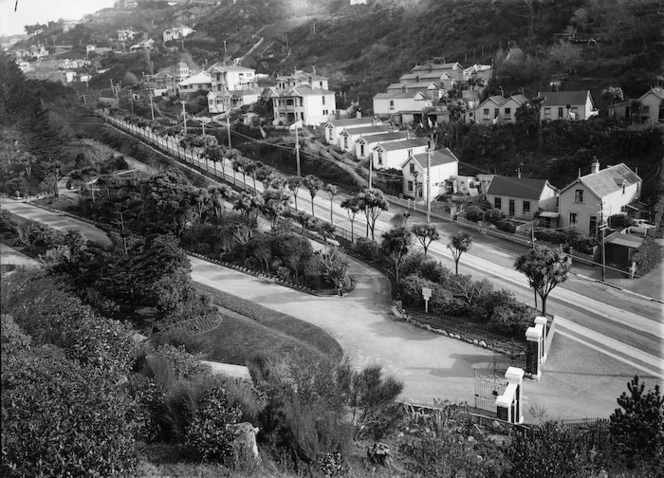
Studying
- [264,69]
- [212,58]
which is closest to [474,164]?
[264,69]

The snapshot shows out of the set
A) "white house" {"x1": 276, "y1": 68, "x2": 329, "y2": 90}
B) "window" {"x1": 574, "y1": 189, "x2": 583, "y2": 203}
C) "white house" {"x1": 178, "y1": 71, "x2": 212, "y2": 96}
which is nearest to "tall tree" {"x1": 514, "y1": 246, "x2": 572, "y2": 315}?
"window" {"x1": 574, "y1": 189, "x2": 583, "y2": 203}

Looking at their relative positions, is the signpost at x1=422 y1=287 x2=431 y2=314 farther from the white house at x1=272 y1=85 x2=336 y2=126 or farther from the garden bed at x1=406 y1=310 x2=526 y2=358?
the white house at x1=272 y1=85 x2=336 y2=126

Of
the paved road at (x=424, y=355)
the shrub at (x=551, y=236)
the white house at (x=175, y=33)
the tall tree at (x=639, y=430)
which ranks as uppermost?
the white house at (x=175, y=33)

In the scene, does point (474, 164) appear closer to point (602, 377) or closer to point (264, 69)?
point (602, 377)

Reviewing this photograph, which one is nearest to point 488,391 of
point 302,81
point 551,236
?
point 551,236

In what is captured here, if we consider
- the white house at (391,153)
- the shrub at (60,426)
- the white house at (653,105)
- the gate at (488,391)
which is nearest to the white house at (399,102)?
the white house at (391,153)

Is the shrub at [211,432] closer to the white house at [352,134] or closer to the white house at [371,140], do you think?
the white house at [371,140]
